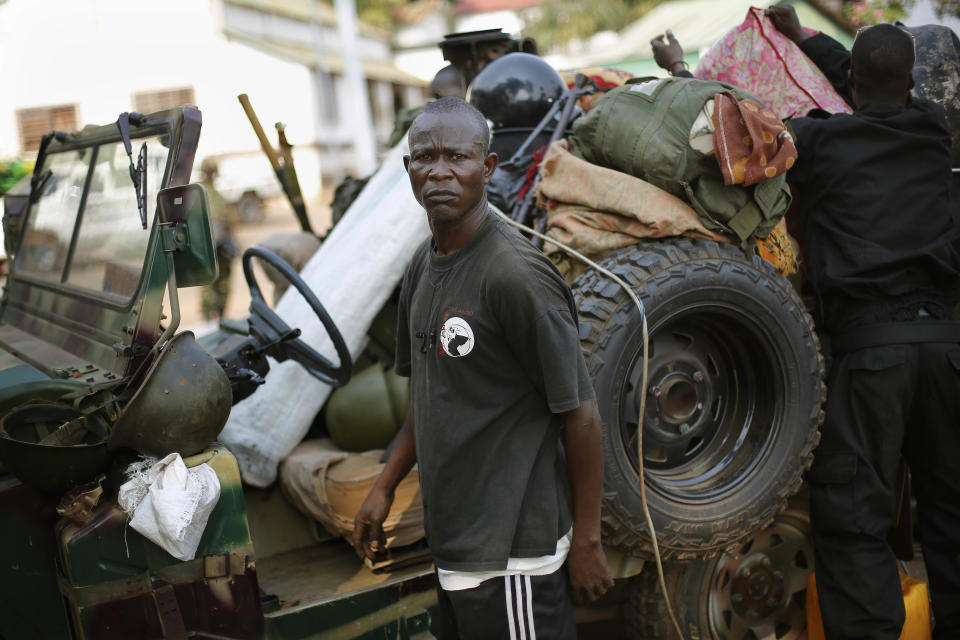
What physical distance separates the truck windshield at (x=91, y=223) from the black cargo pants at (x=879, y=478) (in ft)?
7.51

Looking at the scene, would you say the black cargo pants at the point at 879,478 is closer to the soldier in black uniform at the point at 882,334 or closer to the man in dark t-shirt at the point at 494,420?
the soldier in black uniform at the point at 882,334

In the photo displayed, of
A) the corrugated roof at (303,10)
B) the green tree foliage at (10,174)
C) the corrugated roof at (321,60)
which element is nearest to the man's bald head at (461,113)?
the green tree foliage at (10,174)

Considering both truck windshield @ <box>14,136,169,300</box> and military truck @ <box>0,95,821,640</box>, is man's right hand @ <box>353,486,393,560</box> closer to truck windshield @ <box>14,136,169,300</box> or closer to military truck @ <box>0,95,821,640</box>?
military truck @ <box>0,95,821,640</box>

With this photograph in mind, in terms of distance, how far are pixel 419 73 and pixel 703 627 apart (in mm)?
37659

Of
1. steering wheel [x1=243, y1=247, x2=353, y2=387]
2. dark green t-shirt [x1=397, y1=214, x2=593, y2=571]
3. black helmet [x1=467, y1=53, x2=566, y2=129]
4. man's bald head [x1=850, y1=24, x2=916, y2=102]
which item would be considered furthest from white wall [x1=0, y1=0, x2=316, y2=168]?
dark green t-shirt [x1=397, y1=214, x2=593, y2=571]

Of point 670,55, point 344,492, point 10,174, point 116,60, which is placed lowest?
point 344,492

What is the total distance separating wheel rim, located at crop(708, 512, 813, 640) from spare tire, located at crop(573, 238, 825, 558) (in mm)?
279

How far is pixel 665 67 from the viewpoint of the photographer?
3.68m

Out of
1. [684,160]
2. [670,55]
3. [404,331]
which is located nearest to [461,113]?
[404,331]

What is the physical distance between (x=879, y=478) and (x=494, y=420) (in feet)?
5.28

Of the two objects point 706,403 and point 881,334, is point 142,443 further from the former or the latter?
point 881,334

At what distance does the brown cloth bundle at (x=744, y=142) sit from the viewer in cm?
262

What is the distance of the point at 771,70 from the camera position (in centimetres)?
341

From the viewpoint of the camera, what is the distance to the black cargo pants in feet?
9.15
